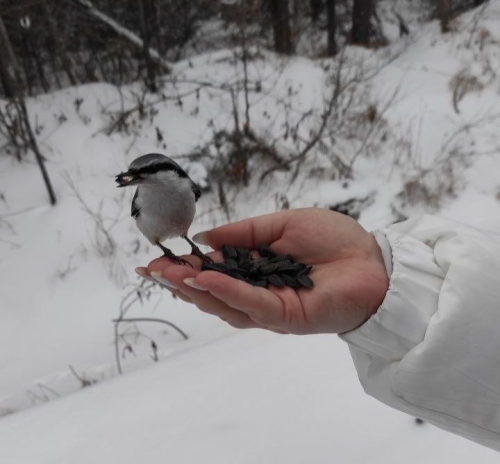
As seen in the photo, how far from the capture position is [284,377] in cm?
207

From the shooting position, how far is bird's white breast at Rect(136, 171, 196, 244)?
1359 millimetres

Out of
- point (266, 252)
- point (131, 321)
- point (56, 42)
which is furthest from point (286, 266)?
point (56, 42)

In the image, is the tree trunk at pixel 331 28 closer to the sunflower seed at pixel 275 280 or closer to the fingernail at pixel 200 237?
the fingernail at pixel 200 237

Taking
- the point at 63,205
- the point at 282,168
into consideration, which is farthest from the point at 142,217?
the point at 282,168

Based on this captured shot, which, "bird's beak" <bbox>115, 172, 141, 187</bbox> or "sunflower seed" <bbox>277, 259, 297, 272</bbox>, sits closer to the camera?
"bird's beak" <bbox>115, 172, 141, 187</bbox>

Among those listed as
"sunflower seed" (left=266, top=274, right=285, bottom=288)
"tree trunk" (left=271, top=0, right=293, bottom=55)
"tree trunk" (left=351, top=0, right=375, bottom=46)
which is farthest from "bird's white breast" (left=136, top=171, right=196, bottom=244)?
"tree trunk" (left=351, top=0, right=375, bottom=46)

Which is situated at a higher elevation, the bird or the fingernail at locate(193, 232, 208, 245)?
the bird

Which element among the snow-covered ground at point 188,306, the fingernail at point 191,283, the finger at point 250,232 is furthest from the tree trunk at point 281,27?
the fingernail at point 191,283

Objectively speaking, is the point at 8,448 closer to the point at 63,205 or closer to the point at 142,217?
the point at 142,217

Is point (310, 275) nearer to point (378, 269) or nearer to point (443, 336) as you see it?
point (378, 269)

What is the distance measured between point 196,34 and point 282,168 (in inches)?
152

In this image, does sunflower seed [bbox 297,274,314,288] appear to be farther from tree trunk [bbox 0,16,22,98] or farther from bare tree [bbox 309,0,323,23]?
bare tree [bbox 309,0,323,23]

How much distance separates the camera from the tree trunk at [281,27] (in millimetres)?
6648

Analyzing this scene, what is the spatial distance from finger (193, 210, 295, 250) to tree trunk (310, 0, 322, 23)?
755 cm
